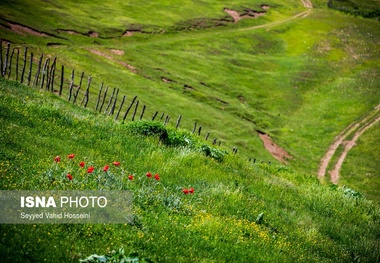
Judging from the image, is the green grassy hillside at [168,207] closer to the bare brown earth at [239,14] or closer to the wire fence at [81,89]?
the wire fence at [81,89]

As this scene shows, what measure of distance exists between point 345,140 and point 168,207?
184 feet

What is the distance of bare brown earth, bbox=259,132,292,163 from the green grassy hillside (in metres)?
31.0

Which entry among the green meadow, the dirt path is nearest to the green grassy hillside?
the green meadow

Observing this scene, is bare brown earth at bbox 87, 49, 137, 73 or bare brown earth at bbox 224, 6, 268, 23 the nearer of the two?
bare brown earth at bbox 87, 49, 137, 73

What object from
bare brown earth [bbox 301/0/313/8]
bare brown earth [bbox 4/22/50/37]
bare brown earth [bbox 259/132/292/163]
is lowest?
bare brown earth [bbox 259/132/292/163]

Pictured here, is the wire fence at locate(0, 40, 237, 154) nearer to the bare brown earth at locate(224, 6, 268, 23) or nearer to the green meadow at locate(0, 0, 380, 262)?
the green meadow at locate(0, 0, 380, 262)

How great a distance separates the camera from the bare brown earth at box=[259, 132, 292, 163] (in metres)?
56.2

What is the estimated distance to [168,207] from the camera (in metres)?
13.9

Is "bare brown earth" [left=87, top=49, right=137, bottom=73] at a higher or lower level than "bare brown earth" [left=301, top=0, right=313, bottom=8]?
lower

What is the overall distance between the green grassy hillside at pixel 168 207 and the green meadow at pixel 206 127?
2.6 inches

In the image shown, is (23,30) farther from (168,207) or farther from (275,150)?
(168,207)

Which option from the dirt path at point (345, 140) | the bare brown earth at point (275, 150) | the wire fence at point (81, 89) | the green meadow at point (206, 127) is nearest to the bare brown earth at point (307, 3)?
the green meadow at point (206, 127)

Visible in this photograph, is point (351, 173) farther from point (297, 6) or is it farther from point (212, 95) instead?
point (297, 6)

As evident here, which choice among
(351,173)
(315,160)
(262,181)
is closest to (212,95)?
(315,160)
